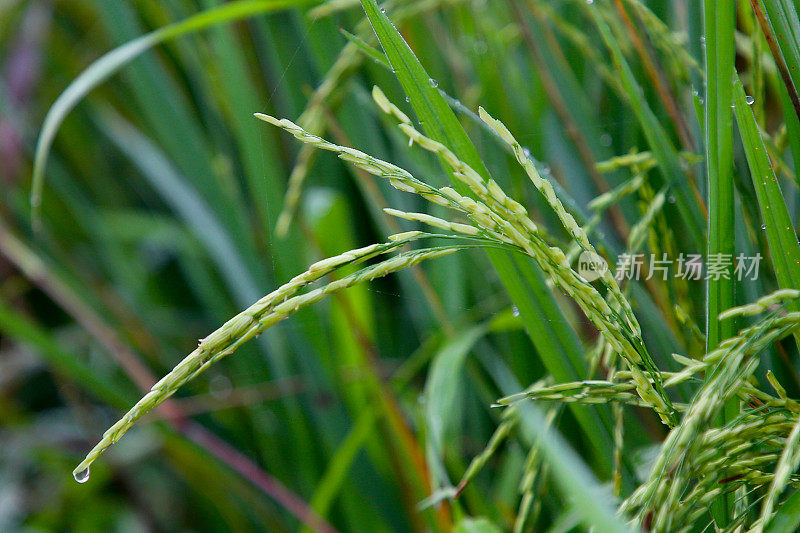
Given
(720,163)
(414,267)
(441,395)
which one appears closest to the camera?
(720,163)

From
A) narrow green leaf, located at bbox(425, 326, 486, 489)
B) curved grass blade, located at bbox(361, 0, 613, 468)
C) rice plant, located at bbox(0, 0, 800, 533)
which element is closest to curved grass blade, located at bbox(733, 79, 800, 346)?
rice plant, located at bbox(0, 0, 800, 533)

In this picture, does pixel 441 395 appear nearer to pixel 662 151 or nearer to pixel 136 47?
pixel 662 151

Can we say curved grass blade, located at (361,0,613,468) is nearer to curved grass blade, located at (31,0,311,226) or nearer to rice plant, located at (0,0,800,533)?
rice plant, located at (0,0,800,533)

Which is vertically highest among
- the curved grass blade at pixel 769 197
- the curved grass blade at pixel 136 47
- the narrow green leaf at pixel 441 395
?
the curved grass blade at pixel 136 47

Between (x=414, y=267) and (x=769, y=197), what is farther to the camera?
(x=414, y=267)

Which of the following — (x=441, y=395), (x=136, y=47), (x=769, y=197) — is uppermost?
(x=136, y=47)

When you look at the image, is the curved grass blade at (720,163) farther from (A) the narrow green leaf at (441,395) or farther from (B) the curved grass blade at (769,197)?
(A) the narrow green leaf at (441,395)

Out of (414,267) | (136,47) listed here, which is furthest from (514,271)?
(136,47)

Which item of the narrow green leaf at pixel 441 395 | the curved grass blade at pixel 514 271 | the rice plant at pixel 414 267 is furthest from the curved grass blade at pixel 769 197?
the narrow green leaf at pixel 441 395
